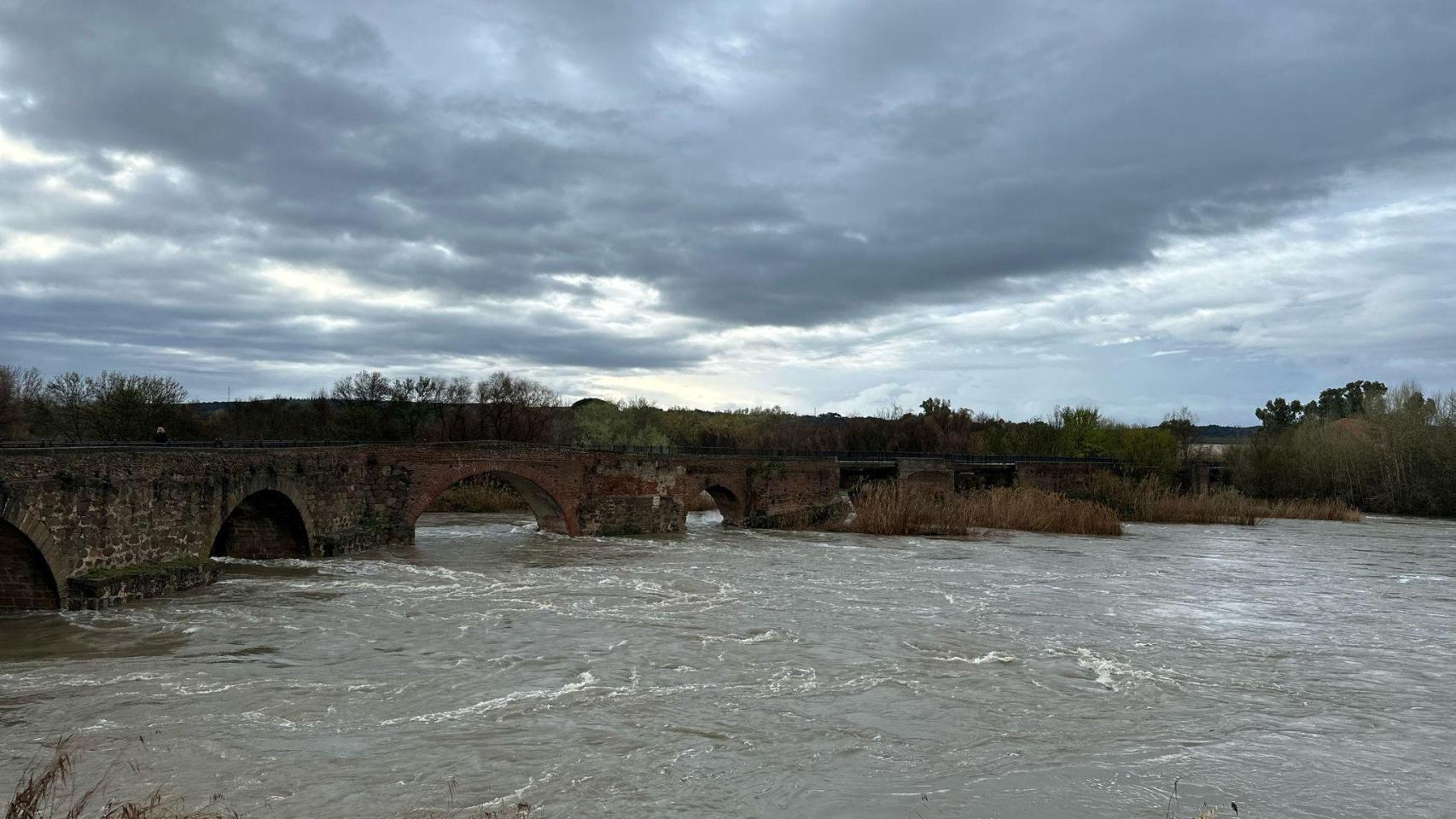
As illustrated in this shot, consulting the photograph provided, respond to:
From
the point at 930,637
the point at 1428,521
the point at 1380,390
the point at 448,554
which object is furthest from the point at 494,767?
the point at 1380,390

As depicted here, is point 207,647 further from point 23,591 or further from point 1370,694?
point 1370,694

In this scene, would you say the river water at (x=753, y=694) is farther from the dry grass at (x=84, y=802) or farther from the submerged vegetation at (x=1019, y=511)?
the submerged vegetation at (x=1019, y=511)

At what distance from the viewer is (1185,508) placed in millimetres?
41594

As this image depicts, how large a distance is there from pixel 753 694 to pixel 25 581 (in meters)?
13.3

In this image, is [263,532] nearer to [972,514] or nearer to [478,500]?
[478,500]

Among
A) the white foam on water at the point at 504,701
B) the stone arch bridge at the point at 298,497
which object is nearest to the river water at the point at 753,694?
the white foam on water at the point at 504,701

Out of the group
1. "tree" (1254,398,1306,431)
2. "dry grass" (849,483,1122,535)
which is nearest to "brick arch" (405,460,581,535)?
"dry grass" (849,483,1122,535)

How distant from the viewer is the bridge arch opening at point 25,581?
16.0 m

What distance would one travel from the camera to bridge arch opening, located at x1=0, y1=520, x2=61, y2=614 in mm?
16031

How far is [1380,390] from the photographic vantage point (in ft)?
181

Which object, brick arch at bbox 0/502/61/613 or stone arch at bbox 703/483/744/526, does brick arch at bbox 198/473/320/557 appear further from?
stone arch at bbox 703/483/744/526

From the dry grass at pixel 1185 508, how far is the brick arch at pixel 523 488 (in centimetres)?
2399

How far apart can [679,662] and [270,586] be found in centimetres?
1115

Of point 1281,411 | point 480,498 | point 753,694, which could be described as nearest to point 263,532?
point 753,694
